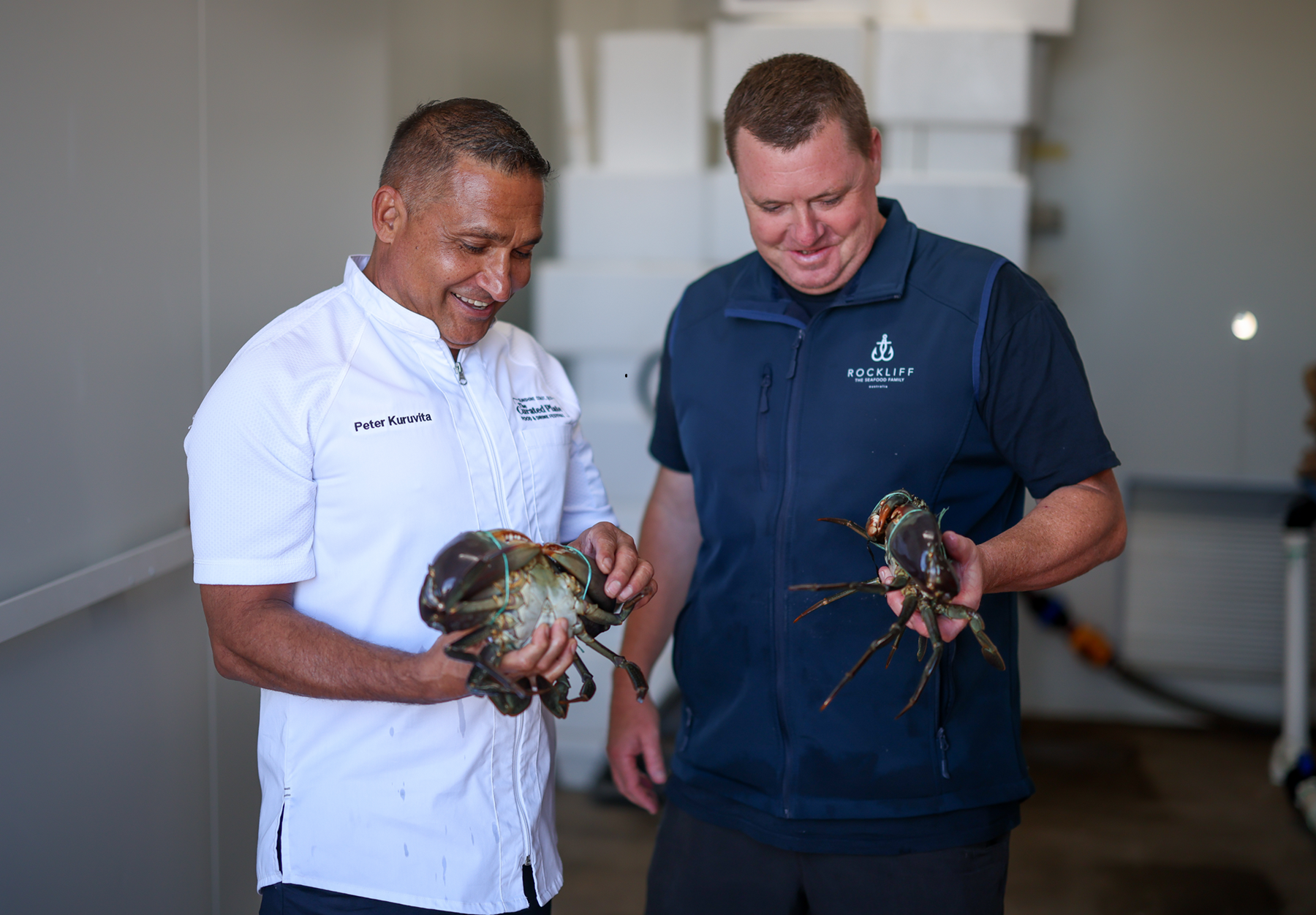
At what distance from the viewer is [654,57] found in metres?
3.44

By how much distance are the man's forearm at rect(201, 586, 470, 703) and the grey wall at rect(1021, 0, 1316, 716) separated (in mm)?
3606

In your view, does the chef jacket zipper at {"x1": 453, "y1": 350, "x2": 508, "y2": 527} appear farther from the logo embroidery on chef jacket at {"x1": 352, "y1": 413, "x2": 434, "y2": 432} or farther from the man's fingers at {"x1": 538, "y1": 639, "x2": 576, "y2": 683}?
the man's fingers at {"x1": 538, "y1": 639, "x2": 576, "y2": 683}

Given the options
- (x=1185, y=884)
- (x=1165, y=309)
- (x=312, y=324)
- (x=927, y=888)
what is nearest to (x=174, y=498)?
(x=312, y=324)

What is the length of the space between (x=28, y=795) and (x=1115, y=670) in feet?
12.7

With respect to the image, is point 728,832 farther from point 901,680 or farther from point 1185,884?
point 1185,884

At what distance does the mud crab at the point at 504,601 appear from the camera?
1.23 meters

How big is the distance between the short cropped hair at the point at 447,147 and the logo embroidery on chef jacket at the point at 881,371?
545mm

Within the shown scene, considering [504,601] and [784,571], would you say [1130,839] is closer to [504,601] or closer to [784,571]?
[784,571]

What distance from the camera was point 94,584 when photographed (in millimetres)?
1712

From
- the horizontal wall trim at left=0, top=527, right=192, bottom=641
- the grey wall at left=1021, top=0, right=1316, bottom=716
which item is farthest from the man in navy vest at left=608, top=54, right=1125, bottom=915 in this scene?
the grey wall at left=1021, top=0, right=1316, bottom=716

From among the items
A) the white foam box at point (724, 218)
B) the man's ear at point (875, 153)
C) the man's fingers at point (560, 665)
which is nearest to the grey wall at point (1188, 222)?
the white foam box at point (724, 218)

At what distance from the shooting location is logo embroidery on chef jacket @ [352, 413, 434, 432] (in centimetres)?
135

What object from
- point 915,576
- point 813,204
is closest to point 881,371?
point 813,204

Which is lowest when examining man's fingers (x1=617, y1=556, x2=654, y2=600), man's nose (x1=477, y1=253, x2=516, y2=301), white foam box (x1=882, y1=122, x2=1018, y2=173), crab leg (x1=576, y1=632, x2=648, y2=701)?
crab leg (x1=576, y1=632, x2=648, y2=701)
